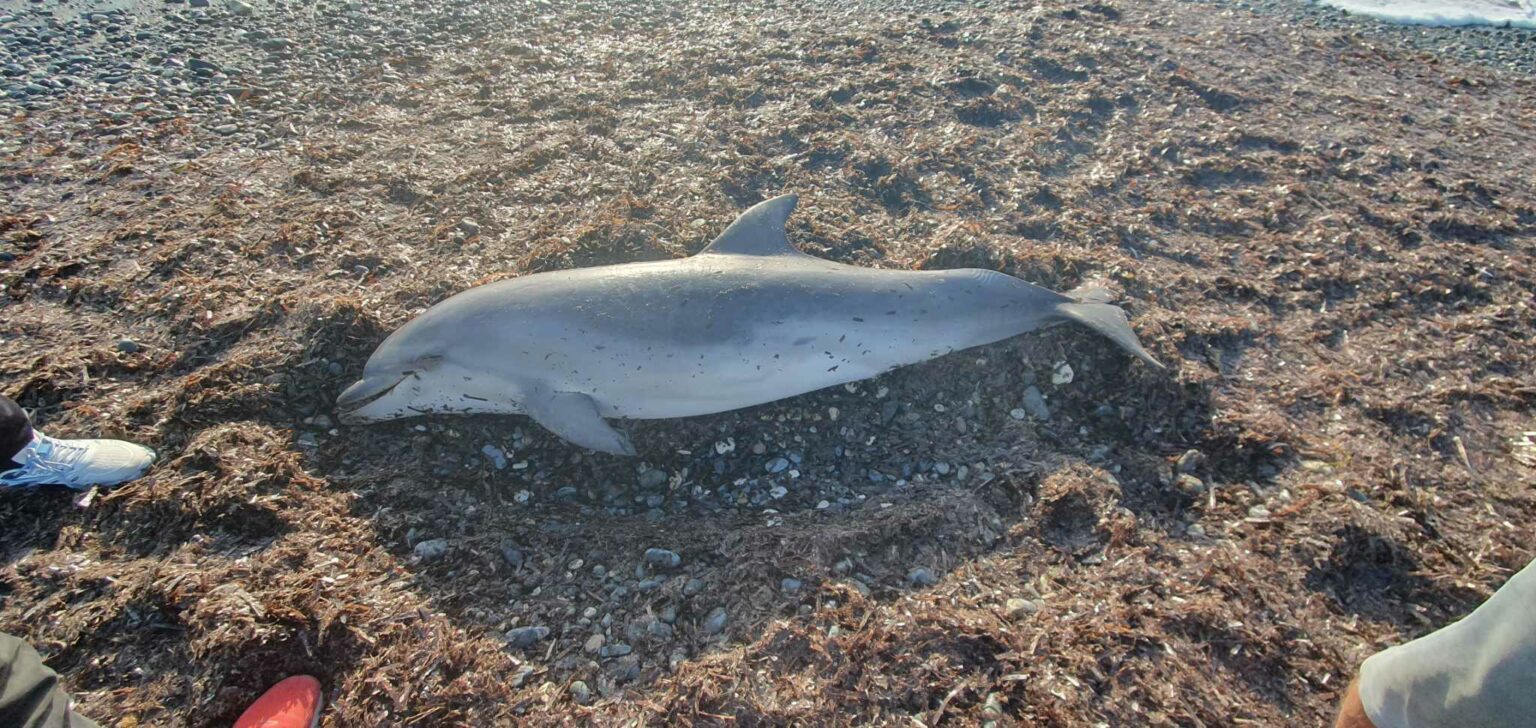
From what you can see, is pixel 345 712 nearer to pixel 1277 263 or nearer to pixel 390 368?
pixel 390 368

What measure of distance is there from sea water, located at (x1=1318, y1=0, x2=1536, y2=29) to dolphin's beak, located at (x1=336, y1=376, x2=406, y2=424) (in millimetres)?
15915

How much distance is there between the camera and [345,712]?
10.7 ft

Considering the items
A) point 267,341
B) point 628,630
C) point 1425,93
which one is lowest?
point 628,630

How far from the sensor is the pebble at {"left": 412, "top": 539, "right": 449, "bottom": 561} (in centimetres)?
407

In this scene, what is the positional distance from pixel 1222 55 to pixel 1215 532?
8.00m

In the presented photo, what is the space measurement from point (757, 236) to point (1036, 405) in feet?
7.68

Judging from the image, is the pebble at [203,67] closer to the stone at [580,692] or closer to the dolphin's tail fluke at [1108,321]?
the stone at [580,692]

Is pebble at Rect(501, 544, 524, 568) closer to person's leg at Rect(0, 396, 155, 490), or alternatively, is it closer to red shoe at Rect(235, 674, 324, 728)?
red shoe at Rect(235, 674, 324, 728)

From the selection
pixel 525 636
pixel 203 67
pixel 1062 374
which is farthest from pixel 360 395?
pixel 203 67

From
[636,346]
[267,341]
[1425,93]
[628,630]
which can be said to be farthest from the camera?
[1425,93]

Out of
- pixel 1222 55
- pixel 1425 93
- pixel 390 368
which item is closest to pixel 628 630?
pixel 390 368

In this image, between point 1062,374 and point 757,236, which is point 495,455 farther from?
point 1062,374

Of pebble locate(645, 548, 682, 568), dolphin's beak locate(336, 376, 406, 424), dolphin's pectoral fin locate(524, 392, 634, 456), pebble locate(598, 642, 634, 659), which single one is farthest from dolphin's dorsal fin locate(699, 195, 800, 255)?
pebble locate(598, 642, 634, 659)

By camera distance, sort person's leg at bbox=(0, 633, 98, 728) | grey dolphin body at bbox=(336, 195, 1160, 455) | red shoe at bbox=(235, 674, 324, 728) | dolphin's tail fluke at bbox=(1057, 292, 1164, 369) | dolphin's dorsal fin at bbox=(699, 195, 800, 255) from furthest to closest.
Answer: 1. dolphin's dorsal fin at bbox=(699, 195, 800, 255)
2. dolphin's tail fluke at bbox=(1057, 292, 1164, 369)
3. grey dolphin body at bbox=(336, 195, 1160, 455)
4. red shoe at bbox=(235, 674, 324, 728)
5. person's leg at bbox=(0, 633, 98, 728)
